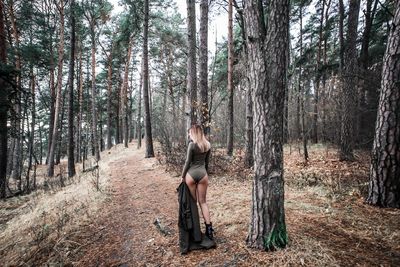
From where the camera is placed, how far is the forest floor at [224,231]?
10.7ft

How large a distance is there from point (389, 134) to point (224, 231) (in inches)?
142

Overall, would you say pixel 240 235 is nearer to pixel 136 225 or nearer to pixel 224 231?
pixel 224 231

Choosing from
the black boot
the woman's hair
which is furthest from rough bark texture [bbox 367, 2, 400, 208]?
the woman's hair

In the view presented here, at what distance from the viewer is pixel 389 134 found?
4438mm

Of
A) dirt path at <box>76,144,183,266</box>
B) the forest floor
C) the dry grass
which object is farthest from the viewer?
the dry grass

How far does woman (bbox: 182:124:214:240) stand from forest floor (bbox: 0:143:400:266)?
584 mm

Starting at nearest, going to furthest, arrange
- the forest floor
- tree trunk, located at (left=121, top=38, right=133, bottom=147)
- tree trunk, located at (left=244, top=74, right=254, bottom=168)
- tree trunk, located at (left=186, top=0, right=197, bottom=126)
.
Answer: the forest floor < tree trunk, located at (left=244, top=74, right=254, bottom=168) < tree trunk, located at (left=186, top=0, right=197, bottom=126) < tree trunk, located at (left=121, top=38, right=133, bottom=147)

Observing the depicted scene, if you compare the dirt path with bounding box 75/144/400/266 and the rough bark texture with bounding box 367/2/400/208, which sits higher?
the rough bark texture with bounding box 367/2/400/208

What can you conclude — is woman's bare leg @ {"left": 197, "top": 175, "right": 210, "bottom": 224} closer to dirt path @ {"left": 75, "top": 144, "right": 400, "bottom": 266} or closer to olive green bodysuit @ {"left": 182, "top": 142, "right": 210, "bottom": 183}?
olive green bodysuit @ {"left": 182, "top": 142, "right": 210, "bottom": 183}

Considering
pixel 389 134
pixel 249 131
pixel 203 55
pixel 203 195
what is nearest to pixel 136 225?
pixel 203 195

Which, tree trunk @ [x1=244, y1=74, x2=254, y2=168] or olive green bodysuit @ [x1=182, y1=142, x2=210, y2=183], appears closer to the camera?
olive green bodysuit @ [x1=182, y1=142, x2=210, y2=183]

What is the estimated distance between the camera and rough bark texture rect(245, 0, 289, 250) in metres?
3.13

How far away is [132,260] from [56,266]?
4.21ft

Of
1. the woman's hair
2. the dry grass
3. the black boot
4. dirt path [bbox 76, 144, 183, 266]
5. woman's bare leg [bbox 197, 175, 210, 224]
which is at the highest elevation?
the woman's hair
